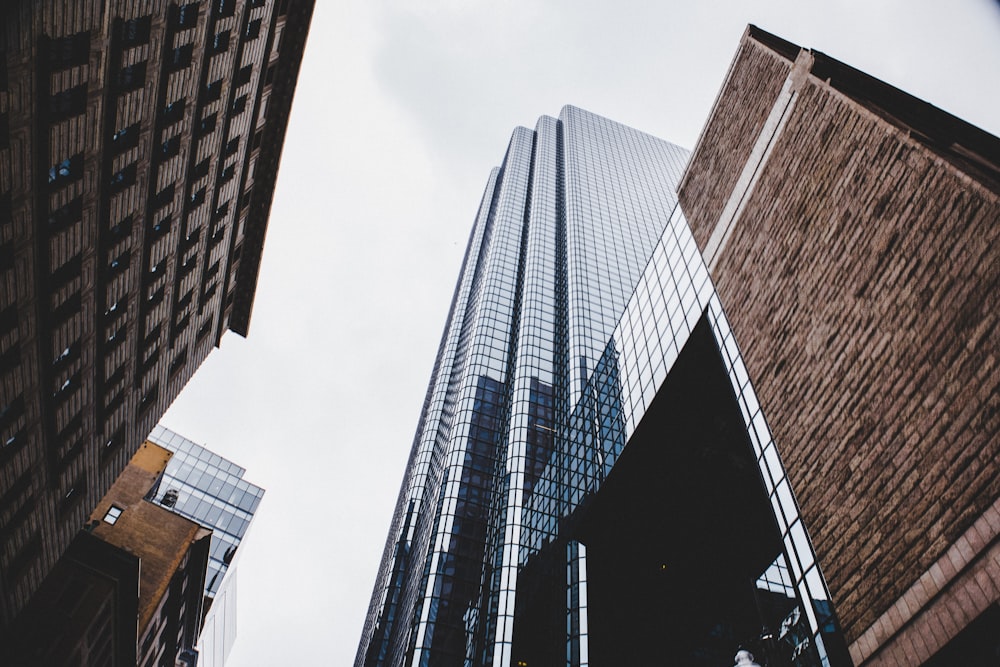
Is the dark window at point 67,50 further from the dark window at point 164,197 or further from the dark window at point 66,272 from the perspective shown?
the dark window at point 164,197

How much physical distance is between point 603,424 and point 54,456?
96.7ft

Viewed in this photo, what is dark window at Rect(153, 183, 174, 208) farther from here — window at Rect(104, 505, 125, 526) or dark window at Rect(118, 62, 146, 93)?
window at Rect(104, 505, 125, 526)

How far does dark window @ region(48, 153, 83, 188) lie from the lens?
56.5 feet

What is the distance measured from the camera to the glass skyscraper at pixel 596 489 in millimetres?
25891

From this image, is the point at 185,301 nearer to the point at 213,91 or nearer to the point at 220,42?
the point at 213,91

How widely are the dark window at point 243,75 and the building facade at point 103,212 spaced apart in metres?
0.11

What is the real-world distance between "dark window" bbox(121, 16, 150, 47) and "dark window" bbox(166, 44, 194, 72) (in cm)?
170

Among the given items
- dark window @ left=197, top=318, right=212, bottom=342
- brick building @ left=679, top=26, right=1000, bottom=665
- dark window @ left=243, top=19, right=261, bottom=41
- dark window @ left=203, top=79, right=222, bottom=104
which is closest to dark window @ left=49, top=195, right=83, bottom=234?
dark window @ left=203, top=79, right=222, bottom=104

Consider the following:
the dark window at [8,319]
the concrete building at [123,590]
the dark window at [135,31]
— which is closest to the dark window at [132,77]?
the dark window at [135,31]

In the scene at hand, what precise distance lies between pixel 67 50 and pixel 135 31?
3.54 m

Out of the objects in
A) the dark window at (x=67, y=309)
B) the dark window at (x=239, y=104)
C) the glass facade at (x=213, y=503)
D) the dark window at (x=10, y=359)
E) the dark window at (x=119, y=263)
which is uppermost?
the glass facade at (x=213, y=503)

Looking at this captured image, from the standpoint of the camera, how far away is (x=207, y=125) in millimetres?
26078

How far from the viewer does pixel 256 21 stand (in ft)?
90.2

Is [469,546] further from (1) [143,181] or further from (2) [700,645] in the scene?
(1) [143,181]
